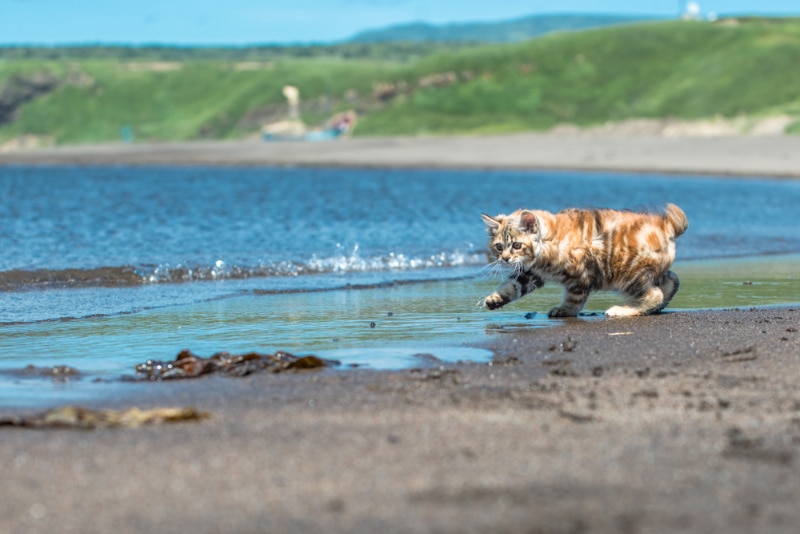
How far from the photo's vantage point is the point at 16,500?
503 centimetres

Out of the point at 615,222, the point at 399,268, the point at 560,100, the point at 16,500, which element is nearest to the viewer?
the point at 16,500

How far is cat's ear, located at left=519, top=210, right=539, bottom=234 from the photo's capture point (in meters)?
10.4

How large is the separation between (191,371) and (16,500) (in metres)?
3.03

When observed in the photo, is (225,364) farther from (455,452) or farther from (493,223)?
(493,223)

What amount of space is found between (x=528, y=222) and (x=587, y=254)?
2.41 ft

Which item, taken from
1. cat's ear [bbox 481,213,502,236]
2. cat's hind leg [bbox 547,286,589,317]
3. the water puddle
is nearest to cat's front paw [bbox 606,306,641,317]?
the water puddle

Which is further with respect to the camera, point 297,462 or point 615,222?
point 615,222

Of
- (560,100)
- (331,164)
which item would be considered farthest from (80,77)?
(331,164)

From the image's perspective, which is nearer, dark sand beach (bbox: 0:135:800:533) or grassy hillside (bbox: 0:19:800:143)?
dark sand beach (bbox: 0:135:800:533)

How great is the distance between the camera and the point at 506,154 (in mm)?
48875

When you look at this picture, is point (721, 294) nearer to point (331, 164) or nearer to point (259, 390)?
point (259, 390)

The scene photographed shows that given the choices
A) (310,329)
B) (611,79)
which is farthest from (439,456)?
(611,79)

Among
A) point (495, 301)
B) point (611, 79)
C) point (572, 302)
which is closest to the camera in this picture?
point (572, 302)

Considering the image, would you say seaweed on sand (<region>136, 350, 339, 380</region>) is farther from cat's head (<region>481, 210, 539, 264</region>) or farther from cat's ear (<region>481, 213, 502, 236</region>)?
cat's ear (<region>481, 213, 502, 236</region>)
